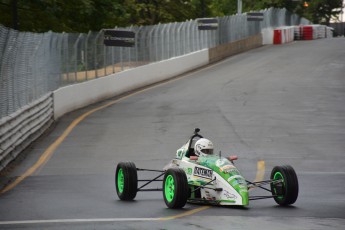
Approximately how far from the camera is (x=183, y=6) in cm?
8219

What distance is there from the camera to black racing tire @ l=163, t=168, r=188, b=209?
567 inches

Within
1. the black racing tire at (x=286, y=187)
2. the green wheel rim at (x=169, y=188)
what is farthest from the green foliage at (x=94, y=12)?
the black racing tire at (x=286, y=187)

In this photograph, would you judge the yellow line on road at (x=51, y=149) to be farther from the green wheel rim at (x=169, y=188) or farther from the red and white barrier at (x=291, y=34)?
the red and white barrier at (x=291, y=34)

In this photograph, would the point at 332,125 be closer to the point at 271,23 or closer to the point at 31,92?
the point at 31,92

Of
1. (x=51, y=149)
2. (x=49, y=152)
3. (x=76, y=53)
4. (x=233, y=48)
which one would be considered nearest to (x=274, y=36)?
(x=233, y=48)

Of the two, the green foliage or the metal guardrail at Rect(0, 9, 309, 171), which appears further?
the green foliage

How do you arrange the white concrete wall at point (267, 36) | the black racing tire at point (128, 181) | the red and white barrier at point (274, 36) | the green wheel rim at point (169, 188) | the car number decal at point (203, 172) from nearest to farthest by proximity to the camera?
1. the green wheel rim at point (169, 188)
2. the car number decal at point (203, 172)
3. the black racing tire at point (128, 181)
4. the white concrete wall at point (267, 36)
5. the red and white barrier at point (274, 36)

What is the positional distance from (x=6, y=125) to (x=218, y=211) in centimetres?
855

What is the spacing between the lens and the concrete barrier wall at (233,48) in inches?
2215

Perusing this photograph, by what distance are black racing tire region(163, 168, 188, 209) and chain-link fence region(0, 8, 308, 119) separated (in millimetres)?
8014

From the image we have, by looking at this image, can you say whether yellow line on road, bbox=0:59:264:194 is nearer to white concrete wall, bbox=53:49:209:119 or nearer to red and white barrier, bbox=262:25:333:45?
white concrete wall, bbox=53:49:209:119

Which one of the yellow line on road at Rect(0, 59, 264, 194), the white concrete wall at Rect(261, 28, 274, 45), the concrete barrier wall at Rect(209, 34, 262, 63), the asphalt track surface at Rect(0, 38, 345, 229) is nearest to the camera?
the asphalt track surface at Rect(0, 38, 345, 229)

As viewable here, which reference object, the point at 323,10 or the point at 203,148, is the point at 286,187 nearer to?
the point at 203,148

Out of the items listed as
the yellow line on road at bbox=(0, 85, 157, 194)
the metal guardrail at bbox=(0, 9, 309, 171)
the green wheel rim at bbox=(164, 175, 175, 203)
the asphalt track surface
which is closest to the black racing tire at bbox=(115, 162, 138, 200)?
the asphalt track surface
